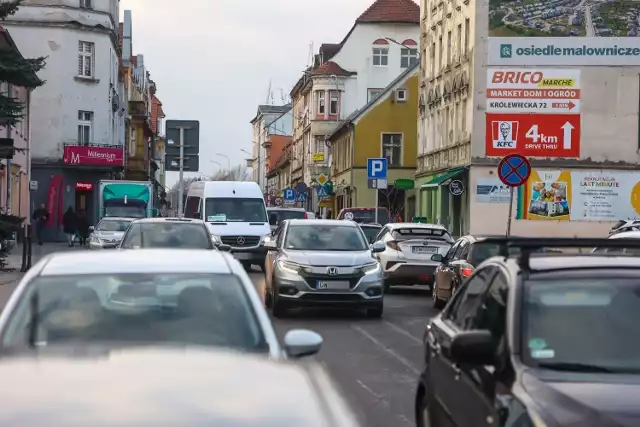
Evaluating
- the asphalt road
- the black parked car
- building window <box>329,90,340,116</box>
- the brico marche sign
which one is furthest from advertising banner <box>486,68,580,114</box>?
building window <box>329,90,340,116</box>

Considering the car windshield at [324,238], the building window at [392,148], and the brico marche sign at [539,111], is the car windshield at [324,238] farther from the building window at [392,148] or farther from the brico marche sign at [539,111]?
the building window at [392,148]

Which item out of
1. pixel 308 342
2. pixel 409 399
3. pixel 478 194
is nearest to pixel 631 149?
pixel 478 194

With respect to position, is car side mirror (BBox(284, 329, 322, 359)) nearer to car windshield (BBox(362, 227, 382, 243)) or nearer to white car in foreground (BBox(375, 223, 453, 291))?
white car in foreground (BBox(375, 223, 453, 291))

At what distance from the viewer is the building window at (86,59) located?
53.0m

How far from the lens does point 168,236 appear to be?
18734 mm

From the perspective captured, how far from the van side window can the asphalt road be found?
11228 mm

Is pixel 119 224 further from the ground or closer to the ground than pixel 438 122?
closer to the ground

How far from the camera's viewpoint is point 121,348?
199 inches

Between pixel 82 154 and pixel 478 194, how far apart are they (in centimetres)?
2148

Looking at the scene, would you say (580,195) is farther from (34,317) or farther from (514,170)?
(34,317)

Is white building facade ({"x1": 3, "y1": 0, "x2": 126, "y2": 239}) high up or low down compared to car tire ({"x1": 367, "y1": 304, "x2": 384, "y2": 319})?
up

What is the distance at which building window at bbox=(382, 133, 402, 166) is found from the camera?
62.6 meters

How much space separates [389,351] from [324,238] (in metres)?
4.93

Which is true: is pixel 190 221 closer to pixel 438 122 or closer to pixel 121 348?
pixel 121 348
